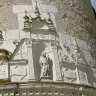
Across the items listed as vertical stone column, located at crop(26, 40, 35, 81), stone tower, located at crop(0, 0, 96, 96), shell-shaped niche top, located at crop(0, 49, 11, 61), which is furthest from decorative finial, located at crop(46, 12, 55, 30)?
shell-shaped niche top, located at crop(0, 49, 11, 61)

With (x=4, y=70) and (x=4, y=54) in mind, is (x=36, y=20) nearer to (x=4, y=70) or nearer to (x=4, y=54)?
(x=4, y=54)

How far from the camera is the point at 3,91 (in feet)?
35.8

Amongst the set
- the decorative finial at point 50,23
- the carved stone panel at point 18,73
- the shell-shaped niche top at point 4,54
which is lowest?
the carved stone panel at point 18,73

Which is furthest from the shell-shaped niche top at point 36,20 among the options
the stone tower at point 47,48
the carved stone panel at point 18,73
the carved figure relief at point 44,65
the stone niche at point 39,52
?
the carved stone panel at point 18,73

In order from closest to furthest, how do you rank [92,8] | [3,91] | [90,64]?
[3,91] → [90,64] → [92,8]

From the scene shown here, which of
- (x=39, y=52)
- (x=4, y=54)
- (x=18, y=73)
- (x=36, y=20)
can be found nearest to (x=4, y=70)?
(x=18, y=73)

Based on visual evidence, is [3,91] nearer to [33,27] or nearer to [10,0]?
[33,27]

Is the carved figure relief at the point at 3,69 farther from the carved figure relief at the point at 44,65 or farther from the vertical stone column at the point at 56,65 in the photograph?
the vertical stone column at the point at 56,65

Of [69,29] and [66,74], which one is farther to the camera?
[69,29]

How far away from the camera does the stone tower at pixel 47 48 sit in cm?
1125

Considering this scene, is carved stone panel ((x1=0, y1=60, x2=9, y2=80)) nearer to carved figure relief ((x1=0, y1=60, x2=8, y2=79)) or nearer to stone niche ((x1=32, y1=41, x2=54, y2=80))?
carved figure relief ((x1=0, y1=60, x2=8, y2=79))

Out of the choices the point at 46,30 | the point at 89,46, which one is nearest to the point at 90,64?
the point at 89,46

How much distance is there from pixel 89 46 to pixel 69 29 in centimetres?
83

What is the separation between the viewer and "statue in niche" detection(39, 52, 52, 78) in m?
11.4
